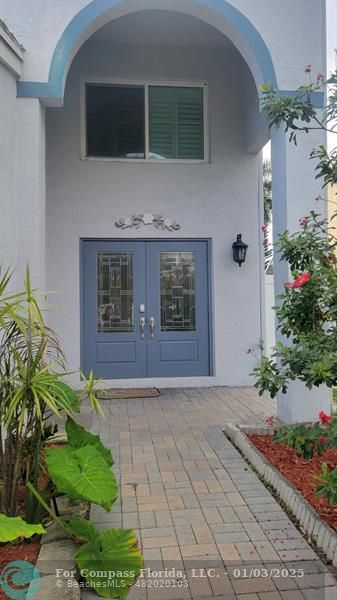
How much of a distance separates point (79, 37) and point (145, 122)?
2.30 meters

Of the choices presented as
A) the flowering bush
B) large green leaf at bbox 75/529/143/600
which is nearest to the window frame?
the flowering bush

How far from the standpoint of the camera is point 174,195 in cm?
695

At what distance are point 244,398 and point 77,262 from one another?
313 cm

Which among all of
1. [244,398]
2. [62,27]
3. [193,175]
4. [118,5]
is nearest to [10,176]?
[62,27]

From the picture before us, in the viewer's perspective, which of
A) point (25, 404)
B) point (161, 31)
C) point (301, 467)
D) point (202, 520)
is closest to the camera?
point (25, 404)

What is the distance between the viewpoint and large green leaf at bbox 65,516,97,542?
97.1 inches

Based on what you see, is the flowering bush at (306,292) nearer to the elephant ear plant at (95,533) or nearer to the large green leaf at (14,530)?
the elephant ear plant at (95,533)

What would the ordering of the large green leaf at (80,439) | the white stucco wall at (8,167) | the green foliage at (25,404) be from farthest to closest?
the white stucco wall at (8,167) < the large green leaf at (80,439) < the green foliage at (25,404)

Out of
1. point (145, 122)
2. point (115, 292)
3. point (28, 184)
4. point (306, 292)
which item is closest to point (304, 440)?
point (306, 292)

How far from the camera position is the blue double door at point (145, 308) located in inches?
268

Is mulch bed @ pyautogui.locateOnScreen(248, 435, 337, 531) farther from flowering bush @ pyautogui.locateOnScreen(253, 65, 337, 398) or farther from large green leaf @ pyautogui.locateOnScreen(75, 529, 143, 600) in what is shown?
large green leaf @ pyautogui.locateOnScreen(75, 529, 143, 600)

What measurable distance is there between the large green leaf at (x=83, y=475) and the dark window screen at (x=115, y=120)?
5.32 meters

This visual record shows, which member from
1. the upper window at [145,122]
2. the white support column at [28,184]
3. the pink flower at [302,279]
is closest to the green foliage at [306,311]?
the pink flower at [302,279]

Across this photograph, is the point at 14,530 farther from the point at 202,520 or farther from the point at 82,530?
the point at 202,520
